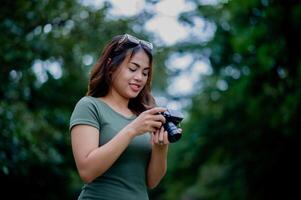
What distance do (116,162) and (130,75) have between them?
439 millimetres

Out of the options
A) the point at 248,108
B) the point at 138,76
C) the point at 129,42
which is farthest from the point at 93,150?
the point at 248,108

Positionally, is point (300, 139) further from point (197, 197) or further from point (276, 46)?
point (197, 197)

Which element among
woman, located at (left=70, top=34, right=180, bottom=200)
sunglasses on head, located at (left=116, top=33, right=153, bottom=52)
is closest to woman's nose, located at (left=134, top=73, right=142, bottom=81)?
woman, located at (left=70, top=34, right=180, bottom=200)

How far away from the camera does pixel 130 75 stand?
2854 mm

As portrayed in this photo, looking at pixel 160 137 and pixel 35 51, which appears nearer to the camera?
pixel 160 137

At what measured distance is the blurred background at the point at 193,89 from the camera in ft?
27.3

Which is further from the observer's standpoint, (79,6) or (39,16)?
(79,6)

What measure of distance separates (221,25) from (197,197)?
1511 cm

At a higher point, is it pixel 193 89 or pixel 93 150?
pixel 93 150

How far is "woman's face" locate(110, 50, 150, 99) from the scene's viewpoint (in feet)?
9.37

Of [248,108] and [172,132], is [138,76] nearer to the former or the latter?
[172,132]

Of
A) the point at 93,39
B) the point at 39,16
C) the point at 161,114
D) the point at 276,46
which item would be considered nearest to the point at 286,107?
the point at 276,46

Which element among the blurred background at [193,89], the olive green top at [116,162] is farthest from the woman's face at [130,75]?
the blurred background at [193,89]

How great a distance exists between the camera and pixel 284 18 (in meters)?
12.2
